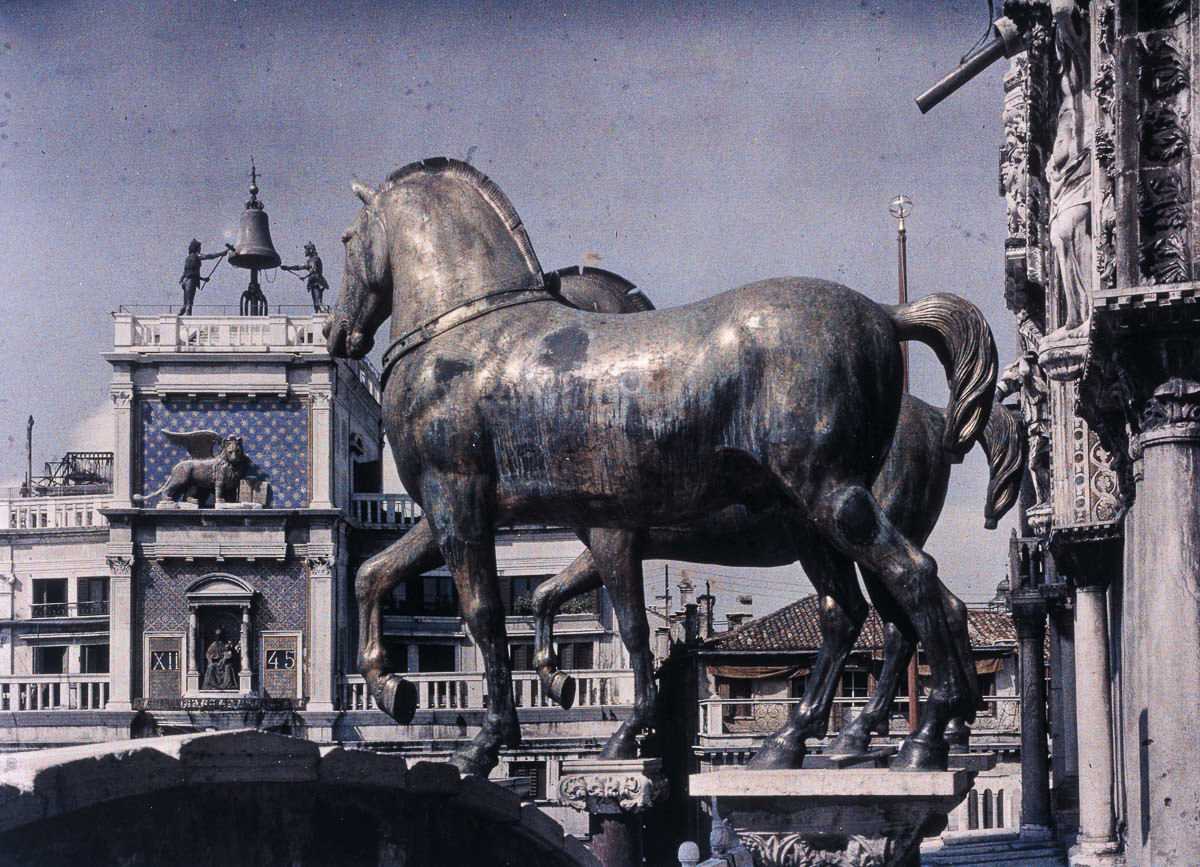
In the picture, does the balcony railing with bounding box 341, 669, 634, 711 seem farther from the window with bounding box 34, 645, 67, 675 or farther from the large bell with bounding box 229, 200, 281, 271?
the window with bounding box 34, 645, 67, 675

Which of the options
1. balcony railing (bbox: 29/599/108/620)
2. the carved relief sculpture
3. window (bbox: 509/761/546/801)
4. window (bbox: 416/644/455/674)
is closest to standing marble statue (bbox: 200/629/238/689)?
the carved relief sculpture

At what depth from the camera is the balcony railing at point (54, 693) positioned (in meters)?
49.3

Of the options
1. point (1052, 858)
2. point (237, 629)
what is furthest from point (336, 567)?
point (1052, 858)

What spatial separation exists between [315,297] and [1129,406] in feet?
158

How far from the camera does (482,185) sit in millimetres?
8398

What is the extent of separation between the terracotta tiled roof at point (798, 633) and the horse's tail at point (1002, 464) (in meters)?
37.4

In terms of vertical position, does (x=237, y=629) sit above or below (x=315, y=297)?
below

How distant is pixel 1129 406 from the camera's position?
11414mm

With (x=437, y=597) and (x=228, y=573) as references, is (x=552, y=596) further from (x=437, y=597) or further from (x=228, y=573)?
(x=437, y=597)

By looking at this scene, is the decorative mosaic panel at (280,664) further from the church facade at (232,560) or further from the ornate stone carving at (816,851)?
the ornate stone carving at (816,851)

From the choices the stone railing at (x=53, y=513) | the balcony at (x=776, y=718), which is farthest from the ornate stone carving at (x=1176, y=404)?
the stone railing at (x=53, y=513)

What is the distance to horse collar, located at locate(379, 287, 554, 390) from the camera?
8.12 meters

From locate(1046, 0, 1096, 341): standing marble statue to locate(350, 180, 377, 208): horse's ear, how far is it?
22.6 ft

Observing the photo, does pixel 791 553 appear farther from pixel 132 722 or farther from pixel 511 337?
pixel 132 722
